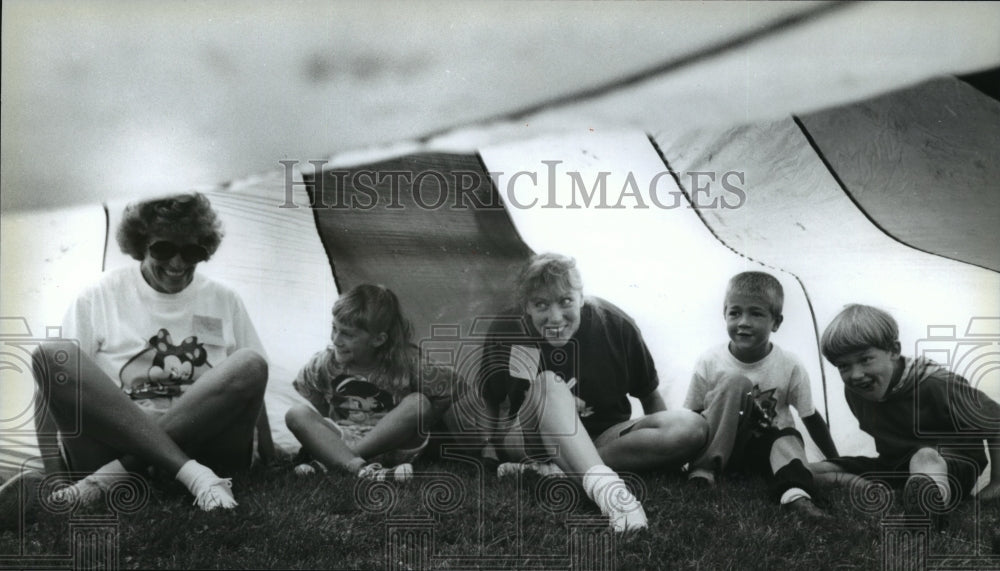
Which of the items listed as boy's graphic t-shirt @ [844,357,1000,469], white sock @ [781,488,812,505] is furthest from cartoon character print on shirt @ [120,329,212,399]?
boy's graphic t-shirt @ [844,357,1000,469]

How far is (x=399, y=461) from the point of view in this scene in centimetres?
348

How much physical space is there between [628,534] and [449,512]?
2.10ft

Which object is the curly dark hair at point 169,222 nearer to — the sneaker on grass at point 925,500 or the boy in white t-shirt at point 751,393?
the boy in white t-shirt at point 751,393

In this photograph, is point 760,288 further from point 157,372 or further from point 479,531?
point 157,372

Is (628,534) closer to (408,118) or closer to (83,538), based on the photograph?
(408,118)

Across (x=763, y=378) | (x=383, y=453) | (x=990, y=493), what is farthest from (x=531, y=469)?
(x=990, y=493)

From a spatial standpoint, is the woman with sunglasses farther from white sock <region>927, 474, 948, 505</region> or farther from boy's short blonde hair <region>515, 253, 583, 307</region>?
white sock <region>927, 474, 948, 505</region>

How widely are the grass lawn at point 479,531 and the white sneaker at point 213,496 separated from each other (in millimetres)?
32

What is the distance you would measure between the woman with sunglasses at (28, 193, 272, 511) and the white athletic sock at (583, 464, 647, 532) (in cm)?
120

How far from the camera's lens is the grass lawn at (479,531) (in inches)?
129

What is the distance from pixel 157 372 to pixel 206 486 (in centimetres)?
44

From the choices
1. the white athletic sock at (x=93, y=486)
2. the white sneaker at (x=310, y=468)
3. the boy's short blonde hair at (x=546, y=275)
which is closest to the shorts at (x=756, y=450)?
the boy's short blonde hair at (x=546, y=275)

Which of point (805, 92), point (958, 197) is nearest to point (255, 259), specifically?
point (805, 92)

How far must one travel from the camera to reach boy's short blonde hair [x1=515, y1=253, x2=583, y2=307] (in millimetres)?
3502
